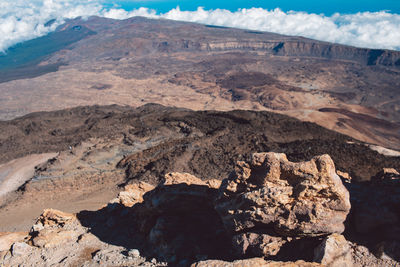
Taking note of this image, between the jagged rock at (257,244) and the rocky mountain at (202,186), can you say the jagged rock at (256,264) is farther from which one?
the jagged rock at (257,244)

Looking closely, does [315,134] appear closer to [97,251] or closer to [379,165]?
[379,165]

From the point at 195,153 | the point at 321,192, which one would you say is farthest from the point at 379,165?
the point at 321,192

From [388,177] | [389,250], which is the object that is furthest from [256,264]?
[388,177]

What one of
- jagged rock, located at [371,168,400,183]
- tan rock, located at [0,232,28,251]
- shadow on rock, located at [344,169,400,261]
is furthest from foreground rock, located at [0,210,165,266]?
jagged rock, located at [371,168,400,183]

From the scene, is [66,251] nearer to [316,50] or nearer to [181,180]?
[181,180]

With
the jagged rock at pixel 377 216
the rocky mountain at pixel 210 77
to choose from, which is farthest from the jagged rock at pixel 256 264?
the rocky mountain at pixel 210 77
